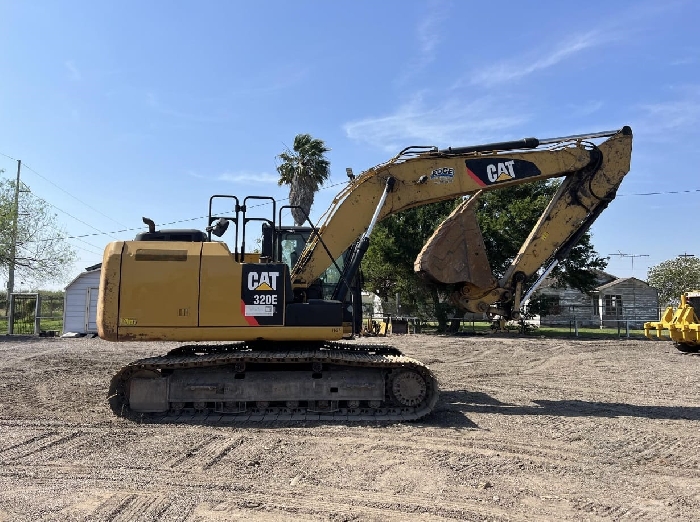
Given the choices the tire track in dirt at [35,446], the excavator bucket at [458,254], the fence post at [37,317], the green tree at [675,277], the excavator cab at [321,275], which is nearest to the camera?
the tire track in dirt at [35,446]

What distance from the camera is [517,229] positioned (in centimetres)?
2720

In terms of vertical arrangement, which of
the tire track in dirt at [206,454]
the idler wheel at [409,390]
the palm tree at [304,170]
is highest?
the palm tree at [304,170]

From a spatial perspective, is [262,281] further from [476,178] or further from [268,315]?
[476,178]

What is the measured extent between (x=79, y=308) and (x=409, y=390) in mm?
22711

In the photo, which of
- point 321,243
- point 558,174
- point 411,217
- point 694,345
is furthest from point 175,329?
point 411,217

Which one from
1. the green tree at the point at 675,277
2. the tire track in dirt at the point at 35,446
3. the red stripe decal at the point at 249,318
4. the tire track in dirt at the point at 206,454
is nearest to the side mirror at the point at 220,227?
the red stripe decal at the point at 249,318

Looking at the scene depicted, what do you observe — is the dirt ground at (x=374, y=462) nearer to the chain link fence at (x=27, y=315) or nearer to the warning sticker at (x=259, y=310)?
the warning sticker at (x=259, y=310)

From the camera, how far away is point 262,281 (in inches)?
314

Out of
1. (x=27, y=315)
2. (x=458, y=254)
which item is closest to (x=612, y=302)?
(x=458, y=254)

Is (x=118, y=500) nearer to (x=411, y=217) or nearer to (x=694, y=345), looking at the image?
(x=694, y=345)

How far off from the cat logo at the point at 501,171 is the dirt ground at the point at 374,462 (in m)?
3.93

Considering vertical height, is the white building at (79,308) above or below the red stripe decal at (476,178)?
below

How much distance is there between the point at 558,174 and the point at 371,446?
19.8ft

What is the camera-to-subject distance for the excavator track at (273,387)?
7.92 meters
